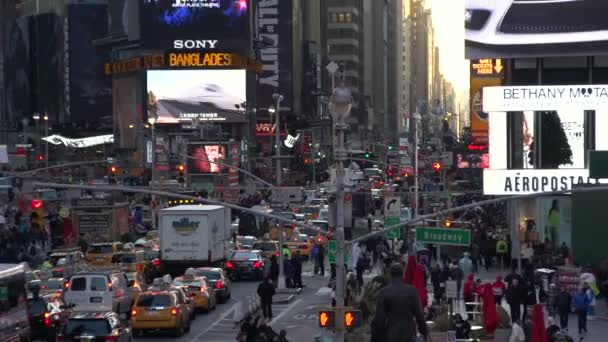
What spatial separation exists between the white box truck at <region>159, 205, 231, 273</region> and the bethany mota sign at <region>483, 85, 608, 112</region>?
13.2 metres

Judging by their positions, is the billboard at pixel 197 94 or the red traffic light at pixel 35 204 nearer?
the red traffic light at pixel 35 204

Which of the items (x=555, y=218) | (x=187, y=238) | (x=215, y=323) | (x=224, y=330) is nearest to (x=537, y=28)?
(x=555, y=218)

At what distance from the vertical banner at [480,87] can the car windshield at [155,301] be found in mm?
54771

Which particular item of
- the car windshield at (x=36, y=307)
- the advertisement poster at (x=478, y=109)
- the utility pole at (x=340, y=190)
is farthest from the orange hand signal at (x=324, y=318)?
the advertisement poster at (x=478, y=109)

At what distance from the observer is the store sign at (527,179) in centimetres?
5134

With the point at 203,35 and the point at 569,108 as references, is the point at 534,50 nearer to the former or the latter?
the point at 569,108

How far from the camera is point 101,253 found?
44.5m

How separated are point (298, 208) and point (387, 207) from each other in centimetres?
2521

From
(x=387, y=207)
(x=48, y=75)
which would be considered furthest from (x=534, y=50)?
(x=48, y=75)

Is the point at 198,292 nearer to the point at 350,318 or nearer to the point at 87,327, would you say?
the point at 87,327

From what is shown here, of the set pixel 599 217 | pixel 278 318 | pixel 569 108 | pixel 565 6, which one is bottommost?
pixel 278 318

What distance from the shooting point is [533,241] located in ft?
147

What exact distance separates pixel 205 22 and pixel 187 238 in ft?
244

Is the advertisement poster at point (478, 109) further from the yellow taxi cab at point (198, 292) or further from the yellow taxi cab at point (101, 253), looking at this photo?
the yellow taxi cab at point (198, 292)
